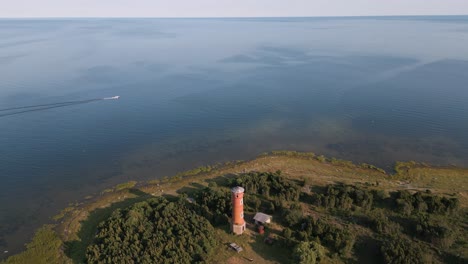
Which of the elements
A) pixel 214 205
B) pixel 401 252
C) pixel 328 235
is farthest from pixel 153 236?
pixel 401 252

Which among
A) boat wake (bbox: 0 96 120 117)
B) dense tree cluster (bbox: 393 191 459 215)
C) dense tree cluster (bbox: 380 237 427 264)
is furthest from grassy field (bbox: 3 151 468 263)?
boat wake (bbox: 0 96 120 117)

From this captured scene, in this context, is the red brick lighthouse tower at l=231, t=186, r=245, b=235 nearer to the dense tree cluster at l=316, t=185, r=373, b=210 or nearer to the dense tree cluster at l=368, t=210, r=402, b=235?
the dense tree cluster at l=316, t=185, r=373, b=210

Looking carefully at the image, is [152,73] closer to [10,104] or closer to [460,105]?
[10,104]

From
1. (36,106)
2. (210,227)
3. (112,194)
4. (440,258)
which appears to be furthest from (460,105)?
(36,106)

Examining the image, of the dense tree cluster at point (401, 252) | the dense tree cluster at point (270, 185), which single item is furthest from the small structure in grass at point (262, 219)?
the dense tree cluster at point (401, 252)

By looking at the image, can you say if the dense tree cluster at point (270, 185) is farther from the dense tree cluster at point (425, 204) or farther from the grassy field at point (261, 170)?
the dense tree cluster at point (425, 204)
